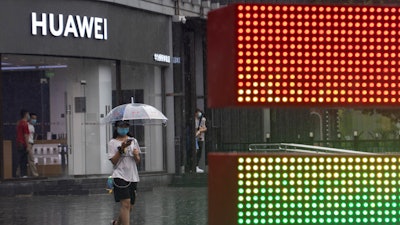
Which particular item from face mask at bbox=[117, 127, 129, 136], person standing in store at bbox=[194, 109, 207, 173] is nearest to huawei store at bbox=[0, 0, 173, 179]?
person standing in store at bbox=[194, 109, 207, 173]

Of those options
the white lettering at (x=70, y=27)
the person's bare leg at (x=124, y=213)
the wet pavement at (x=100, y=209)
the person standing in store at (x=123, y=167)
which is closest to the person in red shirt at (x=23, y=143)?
the wet pavement at (x=100, y=209)

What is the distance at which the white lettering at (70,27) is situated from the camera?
26.4 meters

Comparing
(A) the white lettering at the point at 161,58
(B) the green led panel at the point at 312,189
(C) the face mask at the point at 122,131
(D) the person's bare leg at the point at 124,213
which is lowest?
(D) the person's bare leg at the point at 124,213

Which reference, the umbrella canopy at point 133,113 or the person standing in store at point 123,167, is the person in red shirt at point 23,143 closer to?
the umbrella canopy at point 133,113

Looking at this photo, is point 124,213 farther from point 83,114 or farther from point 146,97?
point 146,97

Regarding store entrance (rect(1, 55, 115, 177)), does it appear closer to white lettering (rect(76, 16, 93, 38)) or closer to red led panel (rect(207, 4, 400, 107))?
white lettering (rect(76, 16, 93, 38))

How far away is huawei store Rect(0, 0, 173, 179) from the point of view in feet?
84.1

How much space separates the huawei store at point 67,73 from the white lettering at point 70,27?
2 centimetres

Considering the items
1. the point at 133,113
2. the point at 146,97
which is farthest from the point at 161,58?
the point at 133,113

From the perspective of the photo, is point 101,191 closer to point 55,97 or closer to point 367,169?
point 55,97

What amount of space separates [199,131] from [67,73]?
248 inches

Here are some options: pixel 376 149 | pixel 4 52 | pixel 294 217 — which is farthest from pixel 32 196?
pixel 294 217

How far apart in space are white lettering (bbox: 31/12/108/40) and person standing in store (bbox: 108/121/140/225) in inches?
455

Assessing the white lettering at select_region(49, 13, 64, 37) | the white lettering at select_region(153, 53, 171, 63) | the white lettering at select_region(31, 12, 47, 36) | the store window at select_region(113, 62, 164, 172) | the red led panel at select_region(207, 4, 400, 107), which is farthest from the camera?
the white lettering at select_region(153, 53, 171, 63)
